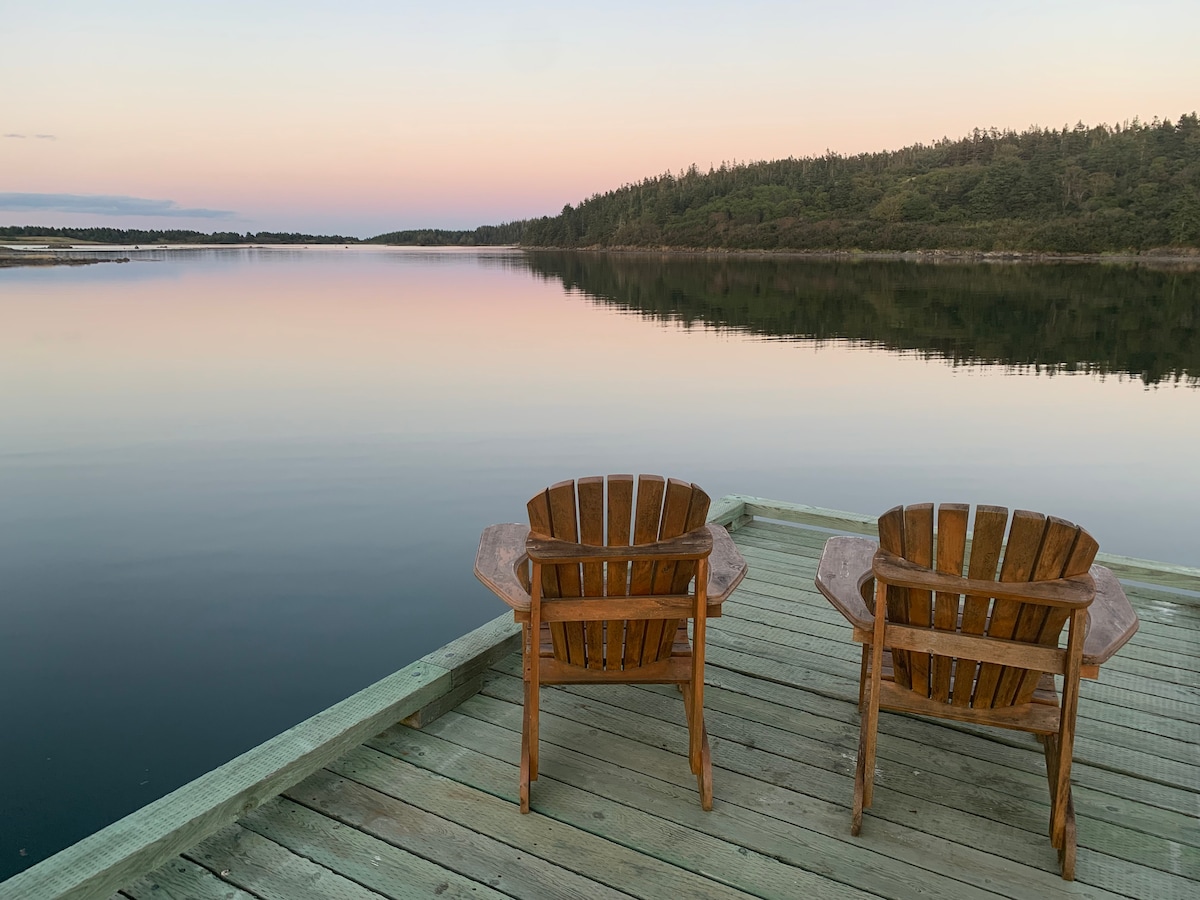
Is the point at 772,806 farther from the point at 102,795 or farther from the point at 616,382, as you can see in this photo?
the point at 616,382

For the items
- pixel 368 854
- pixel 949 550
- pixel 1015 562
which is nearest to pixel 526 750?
pixel 368 854

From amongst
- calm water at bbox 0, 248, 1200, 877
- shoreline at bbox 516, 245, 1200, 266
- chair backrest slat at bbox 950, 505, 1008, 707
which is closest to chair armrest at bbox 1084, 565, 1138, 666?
chair backrest slat at bbox 950, 505, 1008, 707

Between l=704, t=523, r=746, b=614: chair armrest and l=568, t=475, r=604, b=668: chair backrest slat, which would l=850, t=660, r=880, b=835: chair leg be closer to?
l=704, t=523, r=746, b=614: chair armrest

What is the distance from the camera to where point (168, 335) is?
75.3ft

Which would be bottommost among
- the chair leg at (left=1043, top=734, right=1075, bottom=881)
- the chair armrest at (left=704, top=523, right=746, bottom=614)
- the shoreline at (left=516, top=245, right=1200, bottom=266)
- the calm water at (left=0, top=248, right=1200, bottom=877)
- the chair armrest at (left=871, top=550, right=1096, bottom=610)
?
the calm water at (left=0, top=248, right=1200, bottom=877)

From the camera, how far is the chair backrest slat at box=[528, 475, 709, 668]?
101 inches

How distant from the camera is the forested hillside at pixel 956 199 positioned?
7469 centimetres

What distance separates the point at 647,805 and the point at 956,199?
362ft

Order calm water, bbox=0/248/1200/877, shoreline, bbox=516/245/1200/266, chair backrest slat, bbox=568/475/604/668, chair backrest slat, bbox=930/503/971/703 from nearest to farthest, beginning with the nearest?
chair backrest slat, bbox=930/503/971/703
chair backrest slat, bbox=568/475/604/668
calm water, bbox=0/248/1200/877
shoreline, bbox=516/245/1200/266

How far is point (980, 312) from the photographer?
1204 inches

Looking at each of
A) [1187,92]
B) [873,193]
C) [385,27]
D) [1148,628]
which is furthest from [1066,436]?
[873,193]

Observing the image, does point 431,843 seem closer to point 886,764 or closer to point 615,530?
point 615,530

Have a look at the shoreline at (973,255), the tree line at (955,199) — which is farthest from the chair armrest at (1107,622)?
the tree line at (955,199)

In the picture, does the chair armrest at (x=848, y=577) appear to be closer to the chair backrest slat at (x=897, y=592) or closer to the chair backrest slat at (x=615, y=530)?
the chair backrest slat at (x=897, y=592)
